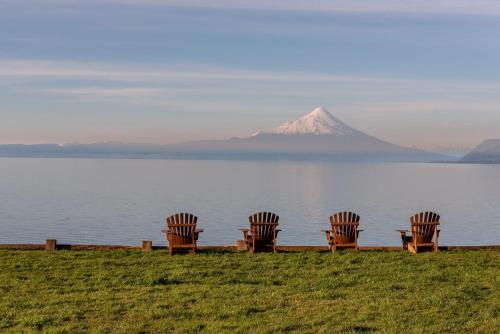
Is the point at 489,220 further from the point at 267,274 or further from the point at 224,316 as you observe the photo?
the point at 224,316

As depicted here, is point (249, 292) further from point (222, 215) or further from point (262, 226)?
point (222, 215)

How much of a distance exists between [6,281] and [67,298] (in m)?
2.11

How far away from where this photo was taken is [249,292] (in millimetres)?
10875

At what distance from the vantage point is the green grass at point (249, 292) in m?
8.80

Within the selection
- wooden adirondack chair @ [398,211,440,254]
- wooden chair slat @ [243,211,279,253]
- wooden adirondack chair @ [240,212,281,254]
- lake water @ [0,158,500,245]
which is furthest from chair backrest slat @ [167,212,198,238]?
lake water @ [0,158,500,245]

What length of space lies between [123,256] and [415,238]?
7.36 metres

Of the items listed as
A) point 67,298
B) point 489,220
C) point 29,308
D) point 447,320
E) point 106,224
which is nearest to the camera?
point 447,320

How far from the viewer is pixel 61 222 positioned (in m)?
43.1

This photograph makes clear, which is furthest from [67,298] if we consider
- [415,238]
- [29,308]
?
[415,238]

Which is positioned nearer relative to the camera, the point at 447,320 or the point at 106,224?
the point at 447,320

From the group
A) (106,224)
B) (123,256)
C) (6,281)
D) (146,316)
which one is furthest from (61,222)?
(146,316)

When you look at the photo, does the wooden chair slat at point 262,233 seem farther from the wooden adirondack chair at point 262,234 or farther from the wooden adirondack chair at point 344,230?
the wooden adirondack chair at point 344,230

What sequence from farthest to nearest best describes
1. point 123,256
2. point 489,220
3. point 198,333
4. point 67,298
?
point 489,220 → point 123,256 → point 67,298 → point 198,333

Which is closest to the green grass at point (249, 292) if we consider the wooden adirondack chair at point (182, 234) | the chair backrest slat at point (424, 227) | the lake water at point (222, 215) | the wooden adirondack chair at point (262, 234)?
the wooden adirondack chair at point (182, 234)
